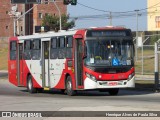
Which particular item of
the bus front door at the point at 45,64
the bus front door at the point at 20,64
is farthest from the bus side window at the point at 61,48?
the bus front door at the point at 20,64

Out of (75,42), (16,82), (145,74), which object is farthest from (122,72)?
(145,74)

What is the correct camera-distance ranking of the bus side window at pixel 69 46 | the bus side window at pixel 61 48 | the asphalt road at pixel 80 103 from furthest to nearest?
the bus side window at pixel 61 48
the bus side window at pixel 69 46
the asphalt road at pixel 80 103

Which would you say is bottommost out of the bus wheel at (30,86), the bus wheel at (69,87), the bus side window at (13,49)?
the bus wheel at (30,86)

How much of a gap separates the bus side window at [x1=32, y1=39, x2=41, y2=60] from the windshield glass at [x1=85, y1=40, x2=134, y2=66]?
4874 millimetres

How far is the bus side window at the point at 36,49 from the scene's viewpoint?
93.4 ft

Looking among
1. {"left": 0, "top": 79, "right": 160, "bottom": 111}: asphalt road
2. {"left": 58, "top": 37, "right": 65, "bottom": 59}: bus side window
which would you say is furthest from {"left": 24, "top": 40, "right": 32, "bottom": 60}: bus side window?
{"left": 58, "top": 37, "right": 65, "bottom": 59}: bus side window

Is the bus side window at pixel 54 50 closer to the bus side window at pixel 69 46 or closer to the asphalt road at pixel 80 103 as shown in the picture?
the bus side window at pixel 69 46

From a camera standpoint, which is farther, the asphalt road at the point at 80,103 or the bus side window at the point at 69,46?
the bus side window at the point at 69,46

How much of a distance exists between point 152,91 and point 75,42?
5.59 metres

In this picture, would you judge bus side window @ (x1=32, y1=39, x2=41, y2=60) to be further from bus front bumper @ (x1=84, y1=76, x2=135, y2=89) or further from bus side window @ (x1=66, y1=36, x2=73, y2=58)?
bus front bumper @ (x1=84, y1=76, x2=135, y2=89)

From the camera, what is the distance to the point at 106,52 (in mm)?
24234

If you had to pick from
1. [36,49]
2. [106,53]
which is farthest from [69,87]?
[36,49]

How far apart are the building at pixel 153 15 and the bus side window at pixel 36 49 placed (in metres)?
82.1

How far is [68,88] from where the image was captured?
84.1 feet
